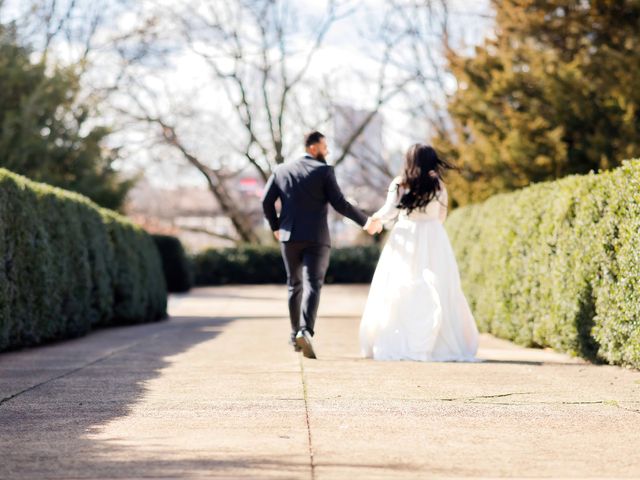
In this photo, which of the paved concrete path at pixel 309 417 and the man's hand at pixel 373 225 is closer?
the paved concrete path at pixel 309 417

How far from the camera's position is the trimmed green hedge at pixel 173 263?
100 feet

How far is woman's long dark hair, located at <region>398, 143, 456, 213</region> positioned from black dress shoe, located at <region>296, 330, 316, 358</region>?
1.57 metres

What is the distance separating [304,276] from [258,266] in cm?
2801

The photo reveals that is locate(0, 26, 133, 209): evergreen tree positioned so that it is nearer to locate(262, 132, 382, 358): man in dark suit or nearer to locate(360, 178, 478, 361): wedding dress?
locate(262, 132, 382, 358): man in dark suit

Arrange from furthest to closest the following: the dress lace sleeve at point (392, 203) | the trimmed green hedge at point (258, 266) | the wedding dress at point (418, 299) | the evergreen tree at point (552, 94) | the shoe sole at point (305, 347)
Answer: the trimmed green hedge at point (258, 266)
the evergreen tree at point (552, 94)
the dress lace sleeve at point (392, 203)
the wedding dress at point (418, 299)
the shoe sole at point (305, 347)

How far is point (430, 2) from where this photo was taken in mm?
31266

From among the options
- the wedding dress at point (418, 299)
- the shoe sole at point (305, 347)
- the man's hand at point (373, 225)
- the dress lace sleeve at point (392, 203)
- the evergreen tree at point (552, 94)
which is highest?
the evergreen tree at point (552, 94)

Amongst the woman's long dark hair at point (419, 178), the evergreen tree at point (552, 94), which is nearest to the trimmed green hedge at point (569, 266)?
the woman's long dark hair at point (419, 178)

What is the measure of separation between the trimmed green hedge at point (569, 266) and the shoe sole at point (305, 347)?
2.38 meters

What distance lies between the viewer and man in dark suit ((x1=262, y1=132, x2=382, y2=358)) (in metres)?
9.48

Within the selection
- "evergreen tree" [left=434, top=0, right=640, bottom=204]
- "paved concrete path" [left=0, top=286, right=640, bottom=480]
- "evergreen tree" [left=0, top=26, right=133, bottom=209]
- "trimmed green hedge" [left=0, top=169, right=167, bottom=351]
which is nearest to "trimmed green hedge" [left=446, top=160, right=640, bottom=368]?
"paved concrete path" [left=0, top=286, right=640, bottom=480]

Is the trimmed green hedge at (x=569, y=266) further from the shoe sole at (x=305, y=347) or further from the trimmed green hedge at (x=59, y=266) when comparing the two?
the trimmed green hedge at (x=59, y=266)

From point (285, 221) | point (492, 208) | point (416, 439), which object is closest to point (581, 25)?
point (492, 208)

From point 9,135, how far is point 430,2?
593 inches
